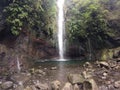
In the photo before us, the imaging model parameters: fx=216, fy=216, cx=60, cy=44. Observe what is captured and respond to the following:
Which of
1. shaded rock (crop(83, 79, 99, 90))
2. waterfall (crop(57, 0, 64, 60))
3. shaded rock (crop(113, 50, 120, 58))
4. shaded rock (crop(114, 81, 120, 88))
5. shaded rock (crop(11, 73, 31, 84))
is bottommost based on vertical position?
shaded rock (crop(114, 81, 120, 88))

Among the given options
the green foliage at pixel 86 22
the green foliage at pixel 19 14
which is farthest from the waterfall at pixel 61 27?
the green foliage at pixel 19 14

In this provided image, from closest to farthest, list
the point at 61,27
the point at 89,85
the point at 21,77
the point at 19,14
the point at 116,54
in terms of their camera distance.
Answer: the point at 89,85
the point at 21,77
the point at 19,14
the point at 116,54
the point at 61,27

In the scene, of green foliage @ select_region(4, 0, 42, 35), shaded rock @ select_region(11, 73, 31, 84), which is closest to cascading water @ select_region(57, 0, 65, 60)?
green foliage @ select_region(4, 0, 42, 35)

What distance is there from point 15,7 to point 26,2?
1.01 metres

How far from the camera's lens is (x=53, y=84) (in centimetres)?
1098

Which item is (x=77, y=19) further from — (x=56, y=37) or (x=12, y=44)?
(x=12, y=44)

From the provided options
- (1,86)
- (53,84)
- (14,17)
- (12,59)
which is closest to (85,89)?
(53,84)

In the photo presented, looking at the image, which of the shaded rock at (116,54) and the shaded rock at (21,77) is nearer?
the shaded rock at (21,77)

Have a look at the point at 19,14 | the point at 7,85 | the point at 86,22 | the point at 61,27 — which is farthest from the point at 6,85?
the point at 61,27

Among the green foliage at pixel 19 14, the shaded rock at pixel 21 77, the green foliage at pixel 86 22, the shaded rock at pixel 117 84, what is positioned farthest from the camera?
the green foliage at pixel 86 22

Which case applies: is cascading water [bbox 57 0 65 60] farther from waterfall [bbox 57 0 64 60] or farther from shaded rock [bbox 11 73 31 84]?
shaded rock [bbox 11 73 31 84]

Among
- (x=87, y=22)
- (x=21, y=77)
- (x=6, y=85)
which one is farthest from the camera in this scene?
(x=87, y=22)

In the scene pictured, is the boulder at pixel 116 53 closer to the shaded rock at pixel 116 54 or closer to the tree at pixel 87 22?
the shaded rock at pixel 116 54

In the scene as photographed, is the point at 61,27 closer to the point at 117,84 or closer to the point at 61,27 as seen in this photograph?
the point at 61,27
